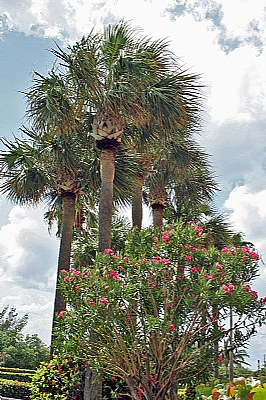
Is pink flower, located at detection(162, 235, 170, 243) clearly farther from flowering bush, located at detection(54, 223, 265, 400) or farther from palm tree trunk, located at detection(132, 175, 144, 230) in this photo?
palm tree trunk, located at detection(132, 175, 144, 230)

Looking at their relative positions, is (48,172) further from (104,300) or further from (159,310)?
(104,300)

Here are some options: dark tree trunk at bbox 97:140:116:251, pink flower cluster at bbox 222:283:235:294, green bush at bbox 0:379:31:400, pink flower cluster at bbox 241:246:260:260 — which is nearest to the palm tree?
dark tree trunk at bbox 97:140:116:251

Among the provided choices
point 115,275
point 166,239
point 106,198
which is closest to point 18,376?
point 106,198

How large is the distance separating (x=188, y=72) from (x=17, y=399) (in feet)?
31.4

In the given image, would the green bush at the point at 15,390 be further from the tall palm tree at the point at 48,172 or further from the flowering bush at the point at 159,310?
the flowering bush at the point at 159,310

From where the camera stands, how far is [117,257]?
790 centimetres

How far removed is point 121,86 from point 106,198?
7.20ft

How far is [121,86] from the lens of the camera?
9406 mm

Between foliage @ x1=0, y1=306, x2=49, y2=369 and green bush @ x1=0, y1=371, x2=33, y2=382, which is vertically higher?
foliage @ x1=0, y1=306, x2=49, y2=369

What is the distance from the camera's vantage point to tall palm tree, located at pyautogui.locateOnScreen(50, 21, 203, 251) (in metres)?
9.55

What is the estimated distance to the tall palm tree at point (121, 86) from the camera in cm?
955

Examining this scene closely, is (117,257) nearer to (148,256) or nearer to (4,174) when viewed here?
(148,256)

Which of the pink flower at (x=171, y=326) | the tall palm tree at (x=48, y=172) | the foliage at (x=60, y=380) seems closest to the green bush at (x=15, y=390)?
the tall palm tree at (x=48, y=172)

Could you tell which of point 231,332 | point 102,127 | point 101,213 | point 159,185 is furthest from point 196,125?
point 231,332
